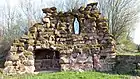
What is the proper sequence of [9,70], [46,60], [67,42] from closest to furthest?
1. [9,70]
2. [67,42]
3. [46,60]

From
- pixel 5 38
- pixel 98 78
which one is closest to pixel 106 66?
pixel 98 78

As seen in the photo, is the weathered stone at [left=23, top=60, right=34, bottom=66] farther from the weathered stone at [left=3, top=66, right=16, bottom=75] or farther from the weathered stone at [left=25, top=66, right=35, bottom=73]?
the weathered stone at [left=3, top=66, right=16, bottom=75]

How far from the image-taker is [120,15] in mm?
26156

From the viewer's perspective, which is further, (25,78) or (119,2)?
(119,2)

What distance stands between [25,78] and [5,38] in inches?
892

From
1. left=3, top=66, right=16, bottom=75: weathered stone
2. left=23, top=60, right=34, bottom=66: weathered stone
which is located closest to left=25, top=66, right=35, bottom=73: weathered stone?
left=23, top=60, right=34, bottom=66: weathered stone

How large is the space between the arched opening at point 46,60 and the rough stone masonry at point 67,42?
0.06 m

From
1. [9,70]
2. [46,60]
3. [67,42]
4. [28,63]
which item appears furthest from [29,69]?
[67,42]

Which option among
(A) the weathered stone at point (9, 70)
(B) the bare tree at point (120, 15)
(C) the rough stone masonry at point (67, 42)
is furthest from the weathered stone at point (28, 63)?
(B) the bare tree at point (120, 15)

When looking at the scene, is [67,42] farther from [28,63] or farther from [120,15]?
[120,15]

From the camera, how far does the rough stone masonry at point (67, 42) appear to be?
1414 cm

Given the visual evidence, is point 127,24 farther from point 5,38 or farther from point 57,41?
point 5,38

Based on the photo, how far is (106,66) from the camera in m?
14.5

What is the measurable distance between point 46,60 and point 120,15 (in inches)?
503
